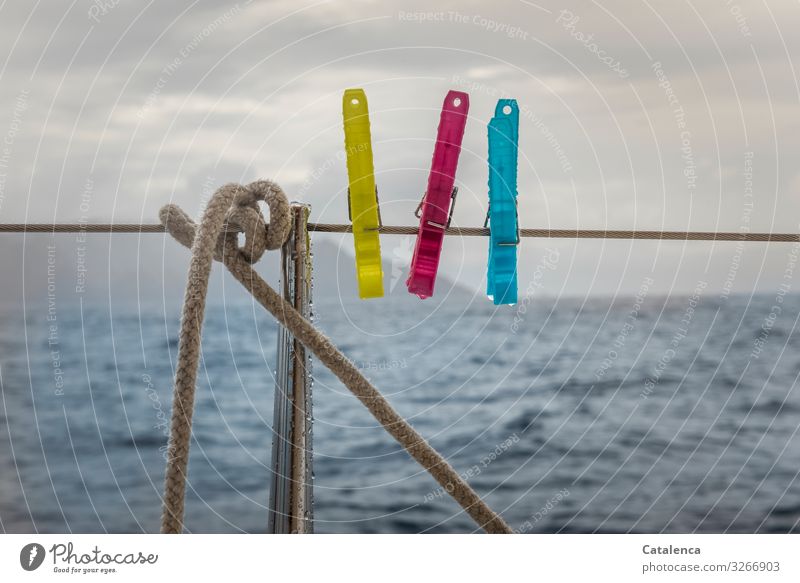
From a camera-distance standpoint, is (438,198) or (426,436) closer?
(438,198)

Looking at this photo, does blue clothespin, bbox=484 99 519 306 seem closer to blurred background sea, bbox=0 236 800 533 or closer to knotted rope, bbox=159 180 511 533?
knotted rope, bbox=159 180 511 533

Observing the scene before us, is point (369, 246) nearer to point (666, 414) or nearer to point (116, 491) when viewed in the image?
point (116, 491)

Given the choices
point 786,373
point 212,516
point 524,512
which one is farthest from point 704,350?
point 212,516

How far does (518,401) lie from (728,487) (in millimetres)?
1458

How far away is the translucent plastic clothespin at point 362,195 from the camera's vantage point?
94cm

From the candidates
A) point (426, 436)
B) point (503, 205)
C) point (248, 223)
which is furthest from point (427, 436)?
point (248, 223)

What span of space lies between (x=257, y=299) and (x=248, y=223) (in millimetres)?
77

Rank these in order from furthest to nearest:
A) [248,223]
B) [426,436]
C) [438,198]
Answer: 1. [426,436]
2. [438,198]
3. [248,223]

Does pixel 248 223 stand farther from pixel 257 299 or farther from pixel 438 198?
pixel 438 198

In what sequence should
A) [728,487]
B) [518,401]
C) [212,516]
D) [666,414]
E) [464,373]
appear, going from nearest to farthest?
[212,516] < [728,487] < [666,414] < [518,401] < [464,373]

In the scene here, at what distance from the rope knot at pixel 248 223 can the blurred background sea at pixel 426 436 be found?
1.40 metres

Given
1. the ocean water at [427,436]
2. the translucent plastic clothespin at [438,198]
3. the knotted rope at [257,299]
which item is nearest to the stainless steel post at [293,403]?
the knotted rope at [257,299]

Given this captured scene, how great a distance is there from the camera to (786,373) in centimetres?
604

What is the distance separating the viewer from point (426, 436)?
175 inches
